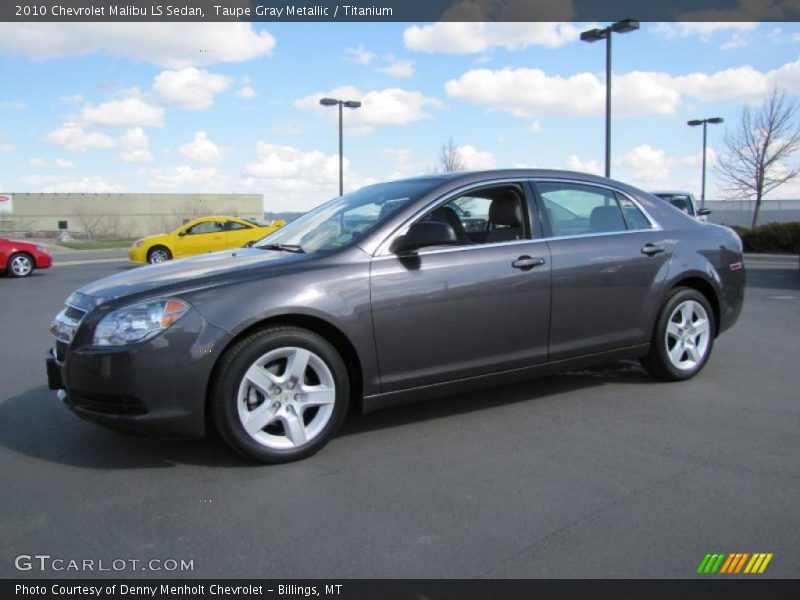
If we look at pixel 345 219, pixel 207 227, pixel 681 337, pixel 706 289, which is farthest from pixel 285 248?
pixel 207 227

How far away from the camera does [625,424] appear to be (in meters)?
4.55

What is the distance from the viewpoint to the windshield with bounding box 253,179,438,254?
4.49m

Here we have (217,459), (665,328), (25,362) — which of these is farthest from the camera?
(25,362)

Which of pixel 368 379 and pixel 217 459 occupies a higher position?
pixel 368 379

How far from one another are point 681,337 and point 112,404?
161 inches

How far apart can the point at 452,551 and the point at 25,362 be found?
537cm

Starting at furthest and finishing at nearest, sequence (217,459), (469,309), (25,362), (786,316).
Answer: (786,316) < (25,362) < (469,309) < (217,459)

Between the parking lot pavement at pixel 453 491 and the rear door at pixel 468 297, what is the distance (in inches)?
17.7

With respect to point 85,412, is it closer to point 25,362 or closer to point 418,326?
point 418,326

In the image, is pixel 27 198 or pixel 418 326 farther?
pixel 27 198

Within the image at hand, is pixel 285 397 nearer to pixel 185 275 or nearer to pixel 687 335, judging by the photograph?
pixel 185 275

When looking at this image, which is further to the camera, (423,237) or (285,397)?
(423,237)

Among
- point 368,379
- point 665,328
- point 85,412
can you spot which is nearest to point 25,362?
point 85,412
